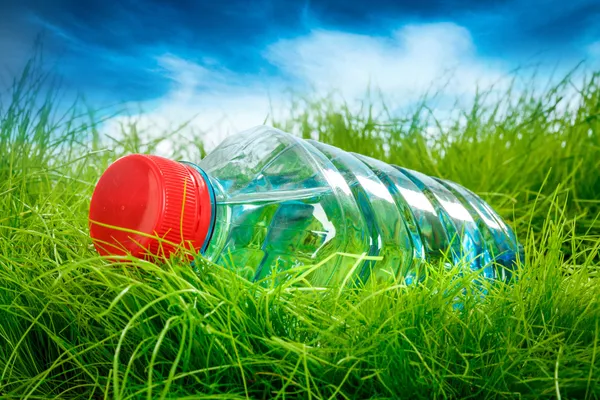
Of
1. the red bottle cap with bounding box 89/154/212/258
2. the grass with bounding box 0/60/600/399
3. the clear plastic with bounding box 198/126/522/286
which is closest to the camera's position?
the grass with bounding box 0/60/600/399

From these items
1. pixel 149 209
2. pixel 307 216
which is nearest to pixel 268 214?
pixel 307 216

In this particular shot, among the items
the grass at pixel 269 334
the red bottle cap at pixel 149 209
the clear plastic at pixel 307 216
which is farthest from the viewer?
the clear plastic at pixel 307 216

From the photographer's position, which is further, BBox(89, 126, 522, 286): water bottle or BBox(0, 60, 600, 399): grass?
BBox(89, 126, 522, 286): water bottle

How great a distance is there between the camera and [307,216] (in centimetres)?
111

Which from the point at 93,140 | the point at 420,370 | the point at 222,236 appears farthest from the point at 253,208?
the point at 93,140

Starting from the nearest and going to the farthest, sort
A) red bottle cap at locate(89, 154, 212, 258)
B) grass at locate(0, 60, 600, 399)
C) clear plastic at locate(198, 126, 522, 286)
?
grass at locate(0, 60, 600, 399), red bottle cap at locate(89, 154, 212, 258), clear plastic at locate(198, 126, 522, 286)

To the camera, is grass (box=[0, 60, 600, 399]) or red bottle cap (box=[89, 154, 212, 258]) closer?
grass (box=[0, 60, 600, 399])

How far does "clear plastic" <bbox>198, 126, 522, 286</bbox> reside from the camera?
1.10 meters

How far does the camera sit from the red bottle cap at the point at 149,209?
3.17 ft

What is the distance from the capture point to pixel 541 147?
7.69 feet

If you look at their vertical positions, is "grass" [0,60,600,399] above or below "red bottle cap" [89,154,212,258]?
below

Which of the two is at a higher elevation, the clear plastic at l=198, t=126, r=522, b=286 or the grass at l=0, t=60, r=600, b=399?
the clear plastic at l=198, t=126, r=522, b=286

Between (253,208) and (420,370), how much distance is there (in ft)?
1.48

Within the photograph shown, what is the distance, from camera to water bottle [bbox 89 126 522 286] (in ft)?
3.22
